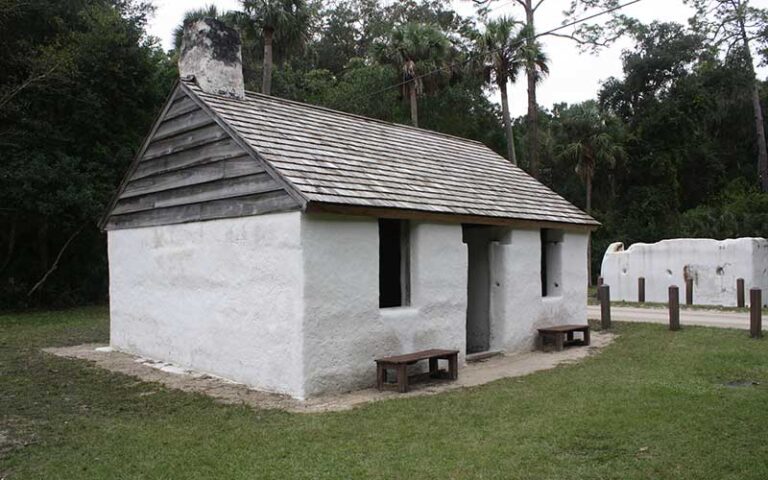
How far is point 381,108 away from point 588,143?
1133cm

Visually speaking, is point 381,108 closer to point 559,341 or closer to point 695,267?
point 695,267

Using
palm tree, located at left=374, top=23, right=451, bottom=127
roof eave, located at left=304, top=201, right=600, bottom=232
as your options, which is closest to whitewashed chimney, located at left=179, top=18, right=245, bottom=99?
roof eave, located at left=304, top=201, right=600, bottom=232

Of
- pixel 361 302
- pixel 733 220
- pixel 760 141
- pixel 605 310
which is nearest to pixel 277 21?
pixel 605 310

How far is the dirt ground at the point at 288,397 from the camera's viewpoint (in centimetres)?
881

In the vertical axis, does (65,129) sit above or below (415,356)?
above

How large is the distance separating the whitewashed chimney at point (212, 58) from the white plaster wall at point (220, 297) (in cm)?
267

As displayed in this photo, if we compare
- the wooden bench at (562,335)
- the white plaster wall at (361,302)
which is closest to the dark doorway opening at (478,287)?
the wooden bench at (562,335)

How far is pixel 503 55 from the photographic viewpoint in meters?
30.8

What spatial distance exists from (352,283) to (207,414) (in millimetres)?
2764

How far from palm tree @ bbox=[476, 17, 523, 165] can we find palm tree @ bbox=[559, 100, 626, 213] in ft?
20.2

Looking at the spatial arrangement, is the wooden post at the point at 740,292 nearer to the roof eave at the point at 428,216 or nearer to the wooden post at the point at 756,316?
the wooden post at the point at 756,316

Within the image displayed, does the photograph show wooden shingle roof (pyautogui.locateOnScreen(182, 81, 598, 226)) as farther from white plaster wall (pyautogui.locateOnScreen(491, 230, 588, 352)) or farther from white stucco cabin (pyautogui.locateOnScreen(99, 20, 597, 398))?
white plaster wall (pyautogui.locateOnScreen(491, 230, 588, 352))

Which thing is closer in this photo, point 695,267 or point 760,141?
point 695,267

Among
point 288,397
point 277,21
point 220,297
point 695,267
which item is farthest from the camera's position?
point 277,21
